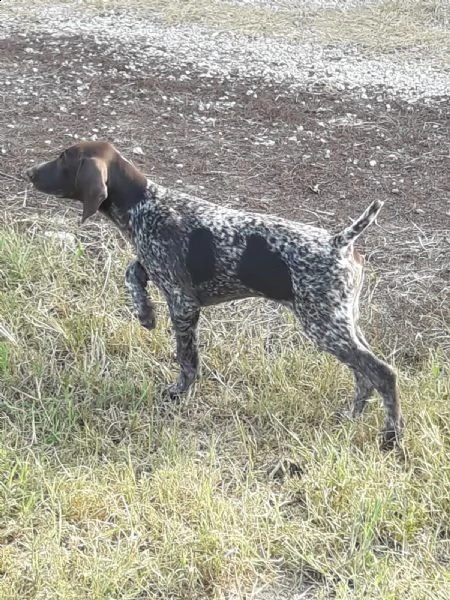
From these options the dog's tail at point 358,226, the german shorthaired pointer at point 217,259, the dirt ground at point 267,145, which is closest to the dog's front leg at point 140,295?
the german shorthaired pointer at point 217,259

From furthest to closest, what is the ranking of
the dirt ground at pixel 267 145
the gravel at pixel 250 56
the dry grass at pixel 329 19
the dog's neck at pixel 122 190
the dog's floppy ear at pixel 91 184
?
the dry grass at pixel 329 19, the gravel at pixel 250 56, the dirt ground at pixel 267 145, the dog's neck at pixel 122 190, the dog's floppy ear at pixel 91 184

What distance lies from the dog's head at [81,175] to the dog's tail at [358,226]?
108 cm

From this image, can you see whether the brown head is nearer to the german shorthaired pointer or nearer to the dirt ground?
the german shorthaired pointer

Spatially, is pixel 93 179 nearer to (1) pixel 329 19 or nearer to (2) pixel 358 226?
(2) pixel 358 226

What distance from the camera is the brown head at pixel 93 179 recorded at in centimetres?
405

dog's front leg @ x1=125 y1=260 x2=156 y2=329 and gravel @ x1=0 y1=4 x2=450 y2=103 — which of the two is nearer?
dog's front leg @ x1=125 y1=260 x2=156 y2=329

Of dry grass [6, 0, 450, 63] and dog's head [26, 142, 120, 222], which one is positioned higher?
dog's head [26, 142, 120, 222]

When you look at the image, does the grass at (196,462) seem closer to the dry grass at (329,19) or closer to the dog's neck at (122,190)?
the dog's neck at (122,190)

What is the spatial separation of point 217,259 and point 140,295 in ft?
1.61

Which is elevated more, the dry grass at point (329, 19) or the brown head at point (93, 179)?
the brown head at point (93, 179)

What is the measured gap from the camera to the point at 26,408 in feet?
14.3

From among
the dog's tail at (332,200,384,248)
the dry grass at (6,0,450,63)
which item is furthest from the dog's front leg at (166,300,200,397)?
the dry grass at (6,0,450,63)

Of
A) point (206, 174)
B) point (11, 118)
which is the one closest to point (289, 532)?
point (206, 174)

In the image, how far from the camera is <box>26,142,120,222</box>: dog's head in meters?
4.04
